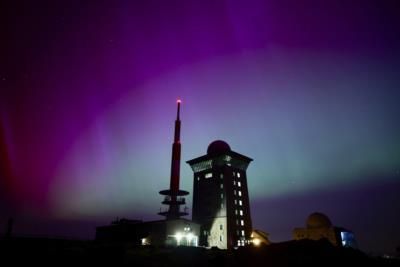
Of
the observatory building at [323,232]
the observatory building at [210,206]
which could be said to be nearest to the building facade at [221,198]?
the observatory building at [210,206]

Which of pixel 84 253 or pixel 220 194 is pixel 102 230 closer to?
pixel 220 194

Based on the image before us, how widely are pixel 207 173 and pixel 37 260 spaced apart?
5710 centimetres

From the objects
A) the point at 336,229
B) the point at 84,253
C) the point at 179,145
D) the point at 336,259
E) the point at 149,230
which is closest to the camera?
the point at 84,253

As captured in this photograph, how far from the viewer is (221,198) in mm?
73625

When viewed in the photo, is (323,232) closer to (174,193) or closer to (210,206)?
(210,206)

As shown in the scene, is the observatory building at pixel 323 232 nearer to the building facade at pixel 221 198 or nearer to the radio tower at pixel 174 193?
the building facade at pixel 221 198

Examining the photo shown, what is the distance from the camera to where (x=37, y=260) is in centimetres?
2548

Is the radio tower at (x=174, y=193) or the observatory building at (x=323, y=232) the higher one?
the radio tower at (x=174, y=193)

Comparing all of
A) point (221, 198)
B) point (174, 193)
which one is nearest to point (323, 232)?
point (221, 198)

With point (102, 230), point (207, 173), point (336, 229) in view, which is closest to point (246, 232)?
point (207, 173)

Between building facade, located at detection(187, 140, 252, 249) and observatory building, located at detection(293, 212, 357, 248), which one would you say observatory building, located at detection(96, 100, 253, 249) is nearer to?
building facade, located at detection(187, 140, 252, 249)

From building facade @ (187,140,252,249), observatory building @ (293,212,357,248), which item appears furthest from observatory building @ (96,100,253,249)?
observatory building @ (293,212,357,248)

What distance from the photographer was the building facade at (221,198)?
70.4 m

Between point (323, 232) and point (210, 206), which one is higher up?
point (210, 206)
